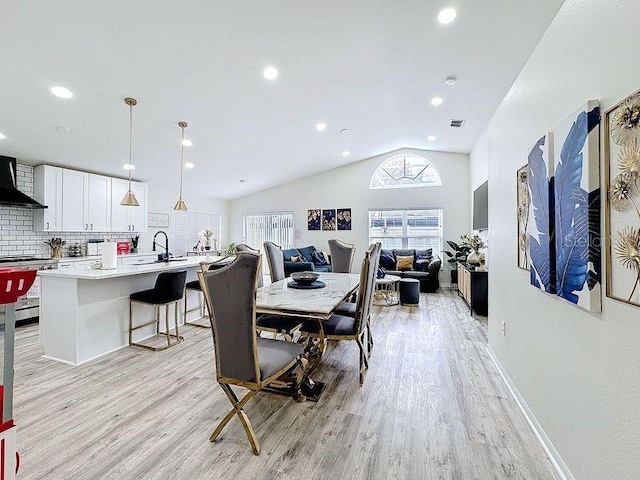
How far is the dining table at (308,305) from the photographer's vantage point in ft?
6.82

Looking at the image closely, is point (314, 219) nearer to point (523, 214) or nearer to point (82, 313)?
point (82, 313)

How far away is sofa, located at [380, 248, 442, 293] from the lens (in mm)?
6363

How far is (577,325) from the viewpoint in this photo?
1457 millimetres

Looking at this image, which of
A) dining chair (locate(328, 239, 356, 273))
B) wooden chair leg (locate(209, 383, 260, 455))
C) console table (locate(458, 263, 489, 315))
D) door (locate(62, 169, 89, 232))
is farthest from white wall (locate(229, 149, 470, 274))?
wooden chair leg (locate(209, 383, 260, 455))

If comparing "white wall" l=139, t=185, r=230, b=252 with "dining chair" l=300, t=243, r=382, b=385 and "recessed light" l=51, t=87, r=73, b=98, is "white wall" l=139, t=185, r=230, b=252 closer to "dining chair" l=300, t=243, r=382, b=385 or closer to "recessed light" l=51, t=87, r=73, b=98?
"recessed light" l=51, t=87, r=73, b=98

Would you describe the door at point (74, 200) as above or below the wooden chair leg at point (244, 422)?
above

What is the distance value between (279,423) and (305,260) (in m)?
5.12

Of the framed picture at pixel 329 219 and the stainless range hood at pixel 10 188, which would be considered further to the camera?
the framed picture at pixel 329 219

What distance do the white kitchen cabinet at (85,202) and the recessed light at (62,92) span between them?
6.88 feet

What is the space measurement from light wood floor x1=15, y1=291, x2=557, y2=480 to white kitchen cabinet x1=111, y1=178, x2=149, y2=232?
291cm

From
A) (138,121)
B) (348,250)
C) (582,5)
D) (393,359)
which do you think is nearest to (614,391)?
(582,5)

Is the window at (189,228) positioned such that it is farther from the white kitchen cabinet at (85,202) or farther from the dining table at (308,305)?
the dining table at (308,305)

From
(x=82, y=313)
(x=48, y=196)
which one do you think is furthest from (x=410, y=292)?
(x=48, y=196)

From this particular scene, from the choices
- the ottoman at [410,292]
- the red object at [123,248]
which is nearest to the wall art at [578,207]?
the ottoman at [410,292]
